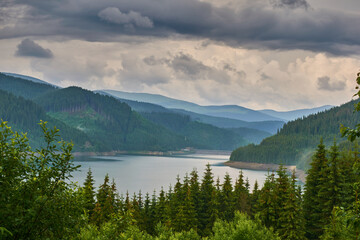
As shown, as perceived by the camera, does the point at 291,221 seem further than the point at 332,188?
No

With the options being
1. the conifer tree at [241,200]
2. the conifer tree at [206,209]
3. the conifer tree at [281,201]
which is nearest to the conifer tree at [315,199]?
the conifer tree at [281,201]

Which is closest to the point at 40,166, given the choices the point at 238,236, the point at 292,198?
the point at 238,236

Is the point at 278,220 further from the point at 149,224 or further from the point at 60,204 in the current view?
the point at 60,204

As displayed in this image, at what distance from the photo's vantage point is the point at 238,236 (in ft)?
133

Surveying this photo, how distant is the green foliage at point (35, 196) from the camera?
1514 centimetres

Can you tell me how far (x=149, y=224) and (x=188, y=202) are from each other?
1158cm

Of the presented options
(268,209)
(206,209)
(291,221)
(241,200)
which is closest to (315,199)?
(268,209)

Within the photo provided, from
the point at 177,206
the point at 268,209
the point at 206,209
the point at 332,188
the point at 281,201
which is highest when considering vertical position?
the point at 332,188

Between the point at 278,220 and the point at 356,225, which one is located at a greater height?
the point at 356,225

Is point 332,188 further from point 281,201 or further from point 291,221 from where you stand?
point 291,221

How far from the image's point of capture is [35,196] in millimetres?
15750

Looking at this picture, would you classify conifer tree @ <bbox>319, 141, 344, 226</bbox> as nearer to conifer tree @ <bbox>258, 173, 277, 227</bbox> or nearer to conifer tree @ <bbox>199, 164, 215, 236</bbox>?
conifer tree @ <bbox>258, 173, 277, 227</bbox>

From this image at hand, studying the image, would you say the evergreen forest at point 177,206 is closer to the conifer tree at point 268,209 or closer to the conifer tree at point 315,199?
the conifer tree at point 268,209

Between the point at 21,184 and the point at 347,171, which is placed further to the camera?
the point at 347,171
